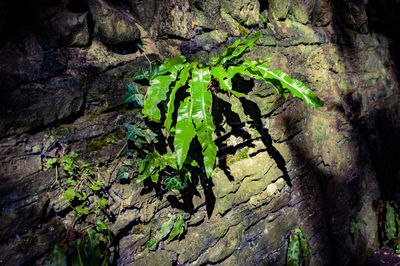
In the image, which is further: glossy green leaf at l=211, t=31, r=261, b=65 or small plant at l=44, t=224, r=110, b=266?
glossy green leaf at l=211, t=31, r=261, b=65

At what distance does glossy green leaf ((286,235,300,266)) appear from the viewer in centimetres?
216

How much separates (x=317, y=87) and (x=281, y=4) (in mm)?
863

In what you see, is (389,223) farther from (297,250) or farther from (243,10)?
(243,10)

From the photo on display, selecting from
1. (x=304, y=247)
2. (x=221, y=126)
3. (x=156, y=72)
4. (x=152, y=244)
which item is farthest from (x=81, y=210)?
(x=304, y=247)

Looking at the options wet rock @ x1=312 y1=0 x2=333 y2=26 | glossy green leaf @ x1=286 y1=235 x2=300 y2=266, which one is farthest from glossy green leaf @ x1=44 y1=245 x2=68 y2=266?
wet rock @ x1=312 y1=0 x2=333 y2=26

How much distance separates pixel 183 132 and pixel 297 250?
1.66 m

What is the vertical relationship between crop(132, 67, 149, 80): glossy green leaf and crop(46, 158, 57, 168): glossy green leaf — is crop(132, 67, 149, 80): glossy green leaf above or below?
above

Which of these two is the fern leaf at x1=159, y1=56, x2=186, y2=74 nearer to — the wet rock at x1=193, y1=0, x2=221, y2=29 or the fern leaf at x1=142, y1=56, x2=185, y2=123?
the fern leaf at x1=142, y1=56, x2=185, y2=123

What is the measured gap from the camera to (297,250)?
217 centimetres

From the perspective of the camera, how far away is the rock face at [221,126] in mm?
1167

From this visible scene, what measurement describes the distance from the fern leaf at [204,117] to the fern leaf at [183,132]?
0.03 metres

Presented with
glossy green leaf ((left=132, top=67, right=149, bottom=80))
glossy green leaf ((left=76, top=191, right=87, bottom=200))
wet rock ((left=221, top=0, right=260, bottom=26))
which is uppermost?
wet rock ((left=221, top=0, right=260, bottom=26))

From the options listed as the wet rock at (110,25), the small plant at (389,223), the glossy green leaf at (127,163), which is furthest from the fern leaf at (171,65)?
the small plant at (389,223)

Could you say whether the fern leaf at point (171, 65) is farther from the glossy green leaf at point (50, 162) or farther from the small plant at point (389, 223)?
the small plant at point (389, 223)
